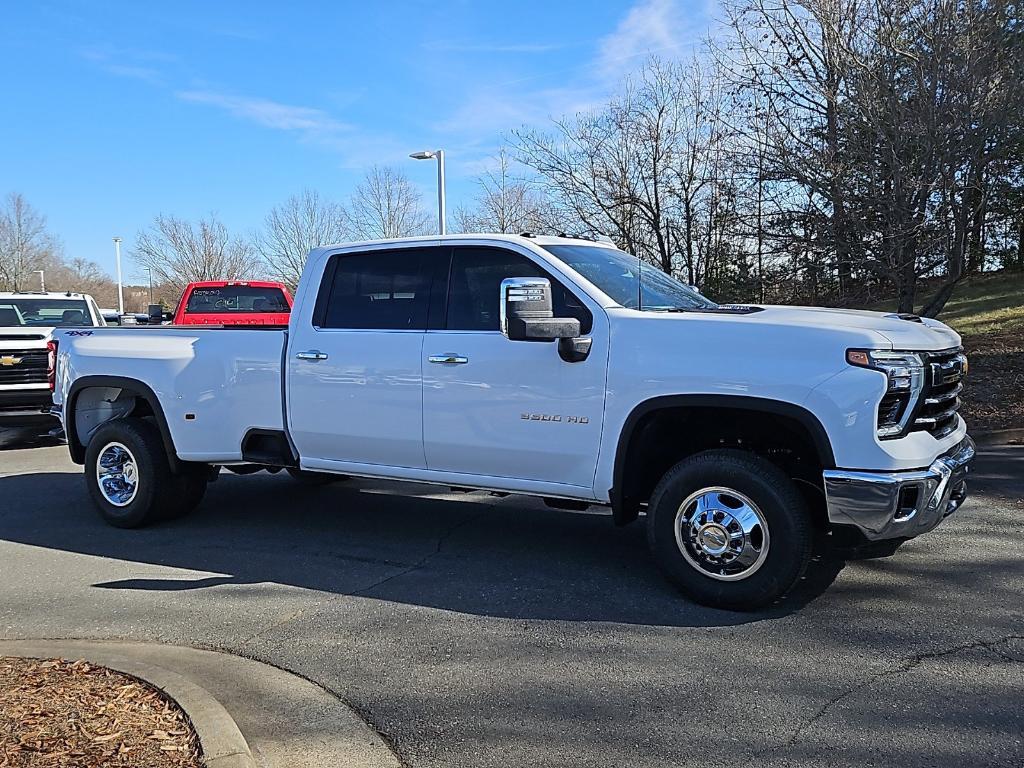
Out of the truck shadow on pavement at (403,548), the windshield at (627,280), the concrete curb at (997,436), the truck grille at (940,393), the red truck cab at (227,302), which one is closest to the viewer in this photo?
the truck grille at (940,393)

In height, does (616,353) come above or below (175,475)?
above

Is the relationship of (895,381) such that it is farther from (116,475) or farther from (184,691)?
(116,475)

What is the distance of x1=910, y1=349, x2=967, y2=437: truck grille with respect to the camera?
446cm

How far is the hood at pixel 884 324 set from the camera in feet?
14.4

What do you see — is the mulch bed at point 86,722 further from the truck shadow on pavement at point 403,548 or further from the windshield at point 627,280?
the windshield at point 627,280

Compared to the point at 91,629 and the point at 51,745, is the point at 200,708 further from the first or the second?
the point at 91,629

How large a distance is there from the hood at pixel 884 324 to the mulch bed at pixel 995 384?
599 centimetres

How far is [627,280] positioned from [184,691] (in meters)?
3.37

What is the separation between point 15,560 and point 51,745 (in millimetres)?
3340

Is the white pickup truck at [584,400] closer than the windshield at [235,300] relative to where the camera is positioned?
Yes

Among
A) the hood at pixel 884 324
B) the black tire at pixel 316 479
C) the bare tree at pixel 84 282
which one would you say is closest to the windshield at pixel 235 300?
the black tire at pixel 316 479

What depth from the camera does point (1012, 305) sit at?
59.5 ft

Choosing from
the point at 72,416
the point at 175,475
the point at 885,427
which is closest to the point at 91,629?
the point at 175,475

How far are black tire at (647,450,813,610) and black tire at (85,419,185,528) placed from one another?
3.77 meters
